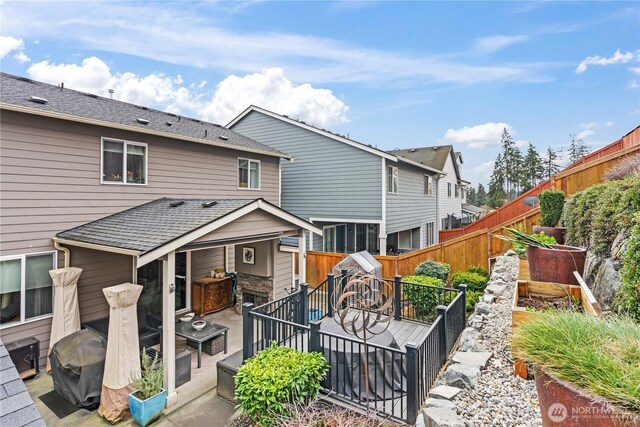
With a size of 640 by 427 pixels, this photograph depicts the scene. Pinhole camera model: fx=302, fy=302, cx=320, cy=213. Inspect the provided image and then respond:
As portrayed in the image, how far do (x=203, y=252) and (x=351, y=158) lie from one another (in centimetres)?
680

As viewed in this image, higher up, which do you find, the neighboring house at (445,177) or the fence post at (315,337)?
the neighboring house at (445,177)

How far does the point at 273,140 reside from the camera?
14500mm

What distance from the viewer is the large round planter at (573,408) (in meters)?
1.53

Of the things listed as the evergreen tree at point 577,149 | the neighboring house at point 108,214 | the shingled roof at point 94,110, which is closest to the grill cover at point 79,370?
the neighboring house at point 108,214

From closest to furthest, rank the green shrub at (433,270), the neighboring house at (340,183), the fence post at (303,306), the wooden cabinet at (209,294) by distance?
the fence post at (303,306) → the wooden cabinet at (209,294) → the green shrub at (433,270) → the neighboring house at (340,183)

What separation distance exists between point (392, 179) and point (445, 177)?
32.1 ft

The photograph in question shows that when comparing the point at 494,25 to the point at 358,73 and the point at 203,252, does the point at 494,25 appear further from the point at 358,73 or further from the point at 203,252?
the point at 203,252

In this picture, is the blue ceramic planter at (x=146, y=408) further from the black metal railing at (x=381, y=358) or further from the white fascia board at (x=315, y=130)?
the white fascia board at (x=315, y=130)

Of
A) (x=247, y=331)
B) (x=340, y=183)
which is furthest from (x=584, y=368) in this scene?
(x=340, y=183)

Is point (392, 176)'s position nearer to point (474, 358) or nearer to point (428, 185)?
point (428, 185)

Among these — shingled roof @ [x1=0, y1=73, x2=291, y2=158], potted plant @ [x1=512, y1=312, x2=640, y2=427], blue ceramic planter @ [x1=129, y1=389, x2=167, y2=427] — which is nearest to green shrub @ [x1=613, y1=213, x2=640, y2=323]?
potted plant @ [x1=512, y1=312, x2=640, y2=427]

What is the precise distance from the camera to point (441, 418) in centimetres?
271

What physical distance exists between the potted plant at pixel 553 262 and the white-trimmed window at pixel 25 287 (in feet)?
29.0

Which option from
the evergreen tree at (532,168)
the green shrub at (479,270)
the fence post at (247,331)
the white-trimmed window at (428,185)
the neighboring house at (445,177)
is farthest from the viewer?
the evergreen tree at (532,168)
